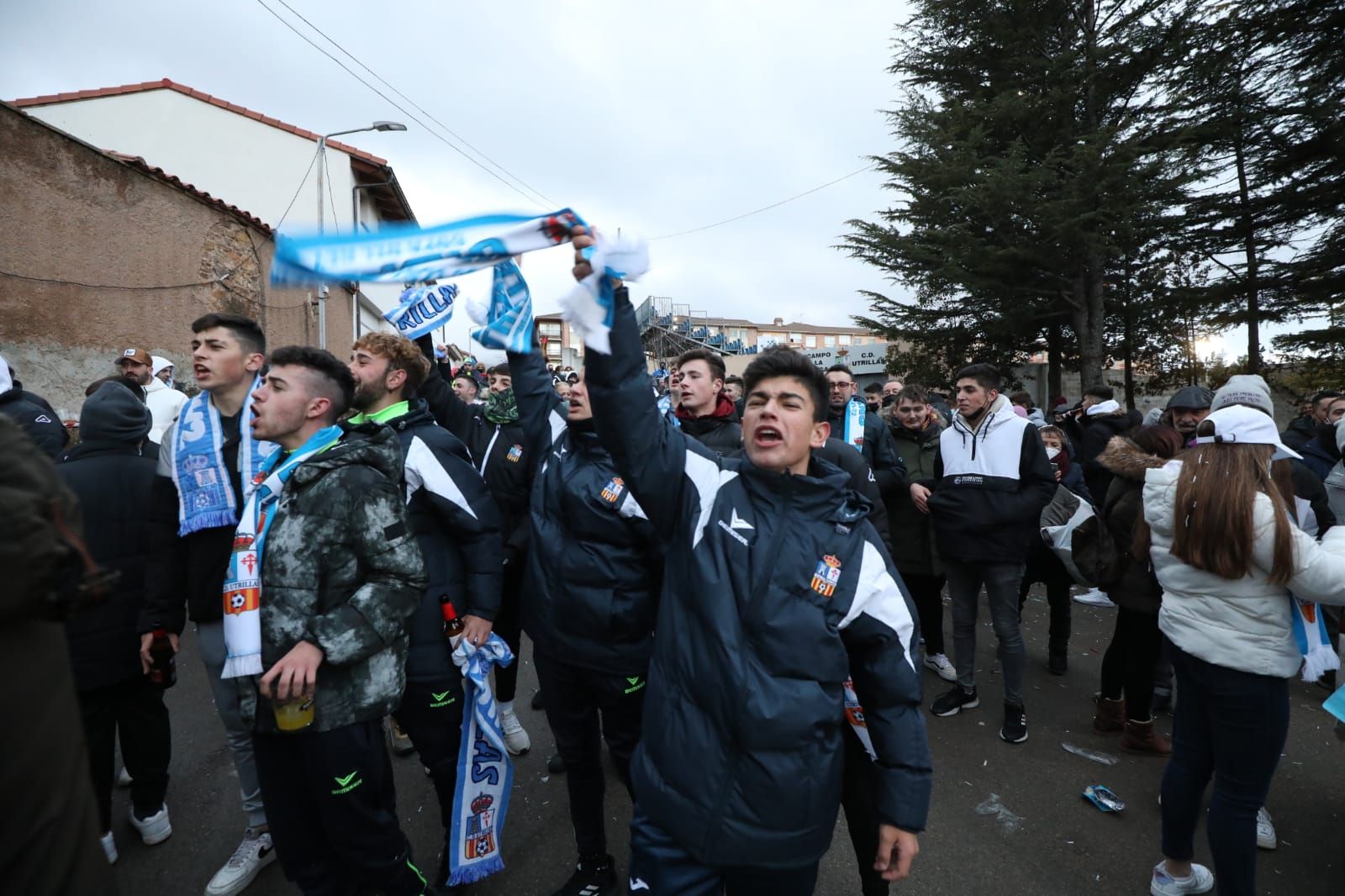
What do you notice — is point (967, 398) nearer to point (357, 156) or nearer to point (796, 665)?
point (796, 665)

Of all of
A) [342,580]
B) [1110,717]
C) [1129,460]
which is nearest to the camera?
[342,580]

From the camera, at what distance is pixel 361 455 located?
2.12 meters

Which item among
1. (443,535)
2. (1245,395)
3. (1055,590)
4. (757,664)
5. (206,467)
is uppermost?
(1245,395)

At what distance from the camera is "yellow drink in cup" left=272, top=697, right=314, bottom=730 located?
1955 millimetres

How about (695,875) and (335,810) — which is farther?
(335,810)

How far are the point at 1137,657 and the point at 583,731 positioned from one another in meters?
3.11

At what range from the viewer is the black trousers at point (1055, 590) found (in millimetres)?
4809

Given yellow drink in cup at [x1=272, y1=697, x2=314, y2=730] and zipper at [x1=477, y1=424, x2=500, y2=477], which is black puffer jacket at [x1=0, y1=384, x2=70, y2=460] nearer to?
zipper at [x1=477, y1=424, x2=500, y2=477]

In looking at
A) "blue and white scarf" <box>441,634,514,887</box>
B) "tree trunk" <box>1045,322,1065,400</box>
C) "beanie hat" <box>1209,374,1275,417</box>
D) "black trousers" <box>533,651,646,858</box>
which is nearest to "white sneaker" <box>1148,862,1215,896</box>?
"beanie hat" <box>1209,374,1275,417</box>

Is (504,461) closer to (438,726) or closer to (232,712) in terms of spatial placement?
(438,726)

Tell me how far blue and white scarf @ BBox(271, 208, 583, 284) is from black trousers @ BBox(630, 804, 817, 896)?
1.49 m

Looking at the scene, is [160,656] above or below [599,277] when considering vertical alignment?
below

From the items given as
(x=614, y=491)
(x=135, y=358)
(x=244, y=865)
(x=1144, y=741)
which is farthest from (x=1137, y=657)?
(x=135, y=358)

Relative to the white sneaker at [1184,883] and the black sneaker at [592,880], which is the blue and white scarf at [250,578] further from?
the white sneaker at [1184,883]
